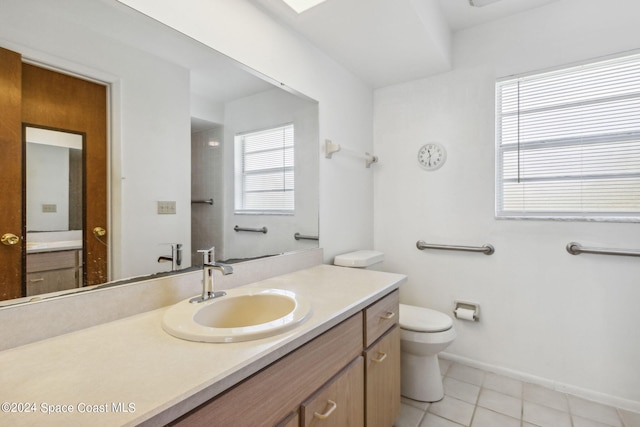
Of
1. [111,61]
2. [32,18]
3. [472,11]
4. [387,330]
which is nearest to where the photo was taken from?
[32,18]

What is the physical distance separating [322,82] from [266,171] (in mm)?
760

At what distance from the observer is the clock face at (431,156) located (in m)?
2.25

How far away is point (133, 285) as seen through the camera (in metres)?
1.04

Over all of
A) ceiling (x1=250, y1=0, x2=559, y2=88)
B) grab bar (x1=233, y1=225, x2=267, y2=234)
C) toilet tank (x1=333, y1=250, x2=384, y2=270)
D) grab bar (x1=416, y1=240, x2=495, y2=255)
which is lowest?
toilet tank (x1=333, y1=250, x2=384, y2=270)

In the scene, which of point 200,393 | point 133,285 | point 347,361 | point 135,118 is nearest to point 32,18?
point 135,118

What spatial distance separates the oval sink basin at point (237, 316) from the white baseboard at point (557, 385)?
1.74m

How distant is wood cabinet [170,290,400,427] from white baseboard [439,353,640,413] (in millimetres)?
950

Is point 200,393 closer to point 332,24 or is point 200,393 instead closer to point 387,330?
point 387,330

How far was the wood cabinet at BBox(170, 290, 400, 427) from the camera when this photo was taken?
728mm

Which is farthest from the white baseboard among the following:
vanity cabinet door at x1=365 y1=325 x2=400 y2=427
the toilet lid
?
vanity cabinet door at x1=365 y1=325 x2=400 y2=427

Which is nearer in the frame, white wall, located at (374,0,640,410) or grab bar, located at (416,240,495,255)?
white wall, located at (374,0,640,410)

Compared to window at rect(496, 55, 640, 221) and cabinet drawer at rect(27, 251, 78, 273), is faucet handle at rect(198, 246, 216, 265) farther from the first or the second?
window at rect(496, 55, 640, 221)

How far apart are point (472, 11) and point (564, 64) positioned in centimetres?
67

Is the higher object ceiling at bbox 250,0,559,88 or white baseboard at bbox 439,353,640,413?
ceiling at bbox 250,0,559,88
